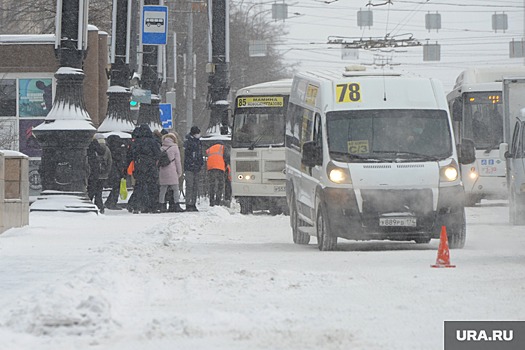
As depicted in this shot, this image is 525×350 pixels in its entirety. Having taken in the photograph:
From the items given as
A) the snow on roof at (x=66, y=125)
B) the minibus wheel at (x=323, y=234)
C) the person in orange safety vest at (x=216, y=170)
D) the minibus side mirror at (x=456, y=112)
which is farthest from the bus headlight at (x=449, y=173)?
the minibus side mirror at (x=456, y=112)

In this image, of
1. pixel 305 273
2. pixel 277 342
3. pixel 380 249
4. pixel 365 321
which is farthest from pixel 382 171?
pixel 277 342

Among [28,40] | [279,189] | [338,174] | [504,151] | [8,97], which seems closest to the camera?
[338,174]

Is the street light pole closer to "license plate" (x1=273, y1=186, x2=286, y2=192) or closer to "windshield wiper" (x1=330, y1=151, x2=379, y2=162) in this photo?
"windshield wiper" (x1=330, y1=151, x2=379, y2=162)

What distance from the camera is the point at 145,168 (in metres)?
29.2

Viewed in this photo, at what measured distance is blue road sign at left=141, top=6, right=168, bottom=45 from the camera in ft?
110

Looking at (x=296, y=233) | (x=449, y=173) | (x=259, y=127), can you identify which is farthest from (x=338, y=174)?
(x=259, y=127)

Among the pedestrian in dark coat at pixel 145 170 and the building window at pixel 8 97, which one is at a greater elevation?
the building window at pixel 8 97

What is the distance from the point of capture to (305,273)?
13.1 m

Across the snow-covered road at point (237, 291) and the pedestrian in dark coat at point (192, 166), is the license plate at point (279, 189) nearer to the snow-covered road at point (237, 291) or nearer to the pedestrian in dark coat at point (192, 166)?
the pedestrian in dark coat at point (192, 166)

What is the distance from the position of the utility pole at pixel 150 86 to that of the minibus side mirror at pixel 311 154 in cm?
1713

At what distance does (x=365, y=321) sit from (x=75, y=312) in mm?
1892

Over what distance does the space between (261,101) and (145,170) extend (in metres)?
4.02

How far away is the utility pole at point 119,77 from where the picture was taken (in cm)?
3241

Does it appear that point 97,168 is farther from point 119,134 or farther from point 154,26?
point 154,26
